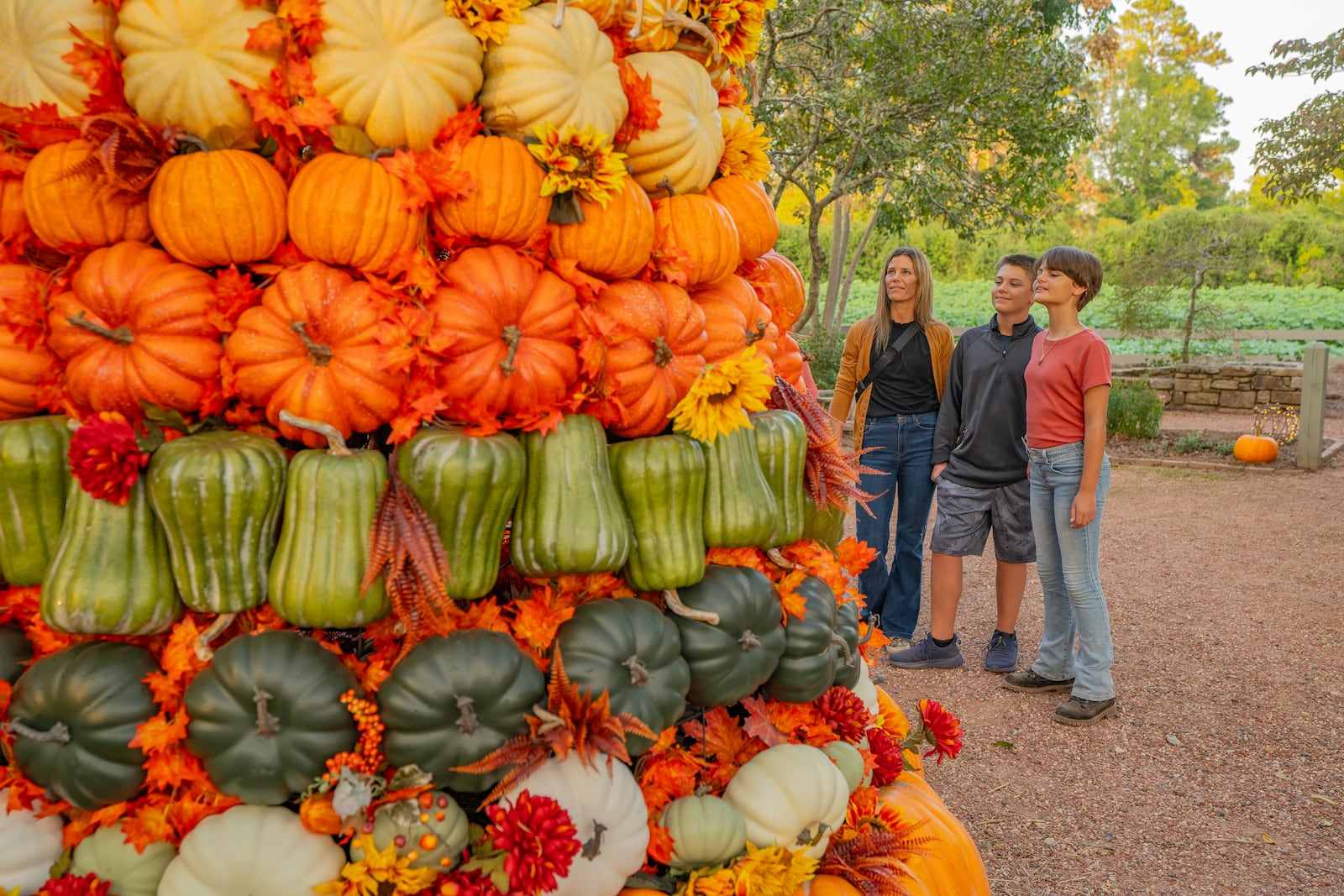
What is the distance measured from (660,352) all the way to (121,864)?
1499 millimetres

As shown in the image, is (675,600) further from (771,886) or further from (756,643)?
(771,886)

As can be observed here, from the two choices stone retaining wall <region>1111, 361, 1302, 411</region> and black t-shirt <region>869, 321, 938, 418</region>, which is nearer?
black t-shirt <region>869, 321, 938, 418</region>

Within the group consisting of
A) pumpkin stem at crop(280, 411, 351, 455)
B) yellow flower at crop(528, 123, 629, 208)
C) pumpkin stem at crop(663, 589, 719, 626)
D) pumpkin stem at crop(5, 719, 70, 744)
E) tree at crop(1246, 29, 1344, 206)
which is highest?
tree at crop(1246, 29, 1344, 206)

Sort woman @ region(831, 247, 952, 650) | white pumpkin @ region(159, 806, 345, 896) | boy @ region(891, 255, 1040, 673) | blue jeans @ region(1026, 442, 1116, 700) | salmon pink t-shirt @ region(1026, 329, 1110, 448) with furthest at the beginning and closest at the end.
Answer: woman @ region(831, 247, 952, 650)
boy @ region(891, 255, 1040, 673)
blue jeans @ region(1026, 442, 1116, 700)
salmon pink t-shirt @ region(1026, 329, 1110, 448)
white pumpkin @ region(159, 806, 345, 896)

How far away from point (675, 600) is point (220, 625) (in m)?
0.95

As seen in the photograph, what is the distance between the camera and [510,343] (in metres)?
1.87

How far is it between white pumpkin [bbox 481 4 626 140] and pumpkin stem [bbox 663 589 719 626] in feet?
3.47

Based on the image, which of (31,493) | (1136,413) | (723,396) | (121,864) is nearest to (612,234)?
(723,396)

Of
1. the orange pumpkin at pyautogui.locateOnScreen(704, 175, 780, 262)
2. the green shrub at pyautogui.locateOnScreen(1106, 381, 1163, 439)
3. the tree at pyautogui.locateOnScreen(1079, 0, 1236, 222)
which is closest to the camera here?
the orange pumpkin at pyautogui.locateOnScreen(704, 175, 780, 262)

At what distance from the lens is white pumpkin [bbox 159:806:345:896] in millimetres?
1660

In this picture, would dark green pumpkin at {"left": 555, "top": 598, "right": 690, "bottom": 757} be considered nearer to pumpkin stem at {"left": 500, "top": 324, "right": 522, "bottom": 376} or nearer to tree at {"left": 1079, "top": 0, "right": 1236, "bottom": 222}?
pumpkin stem at {"left": 500, "top": 324, "right": 522, "bottom": 376}

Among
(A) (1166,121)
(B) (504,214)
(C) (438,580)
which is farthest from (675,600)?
(A) (1166,121)

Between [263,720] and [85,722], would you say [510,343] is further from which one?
[85,722]

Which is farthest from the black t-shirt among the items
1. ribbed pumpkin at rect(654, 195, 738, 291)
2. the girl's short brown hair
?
ribbed pumpkin at rect(654, 195, 738, 291)
